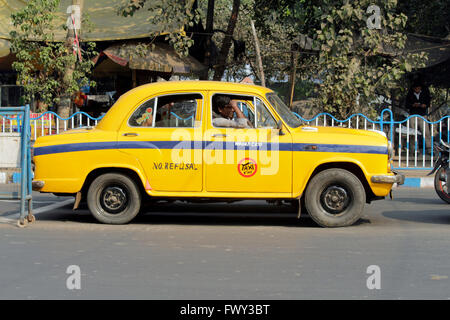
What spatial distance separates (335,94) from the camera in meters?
16.5

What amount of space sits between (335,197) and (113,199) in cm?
285

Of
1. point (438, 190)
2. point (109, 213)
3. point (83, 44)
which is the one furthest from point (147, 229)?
point (83, 44)

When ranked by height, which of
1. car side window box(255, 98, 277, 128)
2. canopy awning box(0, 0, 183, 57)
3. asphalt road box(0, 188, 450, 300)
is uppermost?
canopy awning box(0, 0, 183, 57)

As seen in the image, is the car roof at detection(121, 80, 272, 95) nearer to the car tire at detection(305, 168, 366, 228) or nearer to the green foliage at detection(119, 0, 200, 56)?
the car tire at detection(305, 168, 366, 228)

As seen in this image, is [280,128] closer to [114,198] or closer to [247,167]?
[247,167]

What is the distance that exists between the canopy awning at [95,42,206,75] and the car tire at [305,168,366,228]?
36.3 feet

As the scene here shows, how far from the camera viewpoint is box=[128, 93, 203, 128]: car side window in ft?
28.7

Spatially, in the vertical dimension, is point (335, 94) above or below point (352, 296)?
above

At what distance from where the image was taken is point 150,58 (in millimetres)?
19438

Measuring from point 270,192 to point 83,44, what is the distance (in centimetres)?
1296

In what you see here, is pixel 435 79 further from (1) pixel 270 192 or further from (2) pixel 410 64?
(1) pixel 270 192

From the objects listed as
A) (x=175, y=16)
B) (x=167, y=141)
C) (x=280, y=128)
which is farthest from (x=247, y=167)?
(x=175, y=16)

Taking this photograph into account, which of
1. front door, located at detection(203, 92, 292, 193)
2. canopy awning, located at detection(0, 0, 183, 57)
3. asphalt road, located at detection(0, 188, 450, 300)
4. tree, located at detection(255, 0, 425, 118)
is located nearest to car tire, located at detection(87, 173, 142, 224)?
asphalt road, located at detection(0, 188, 450, 300)

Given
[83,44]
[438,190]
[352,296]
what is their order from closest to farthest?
[352,296] < [438,190] < [83,44]
